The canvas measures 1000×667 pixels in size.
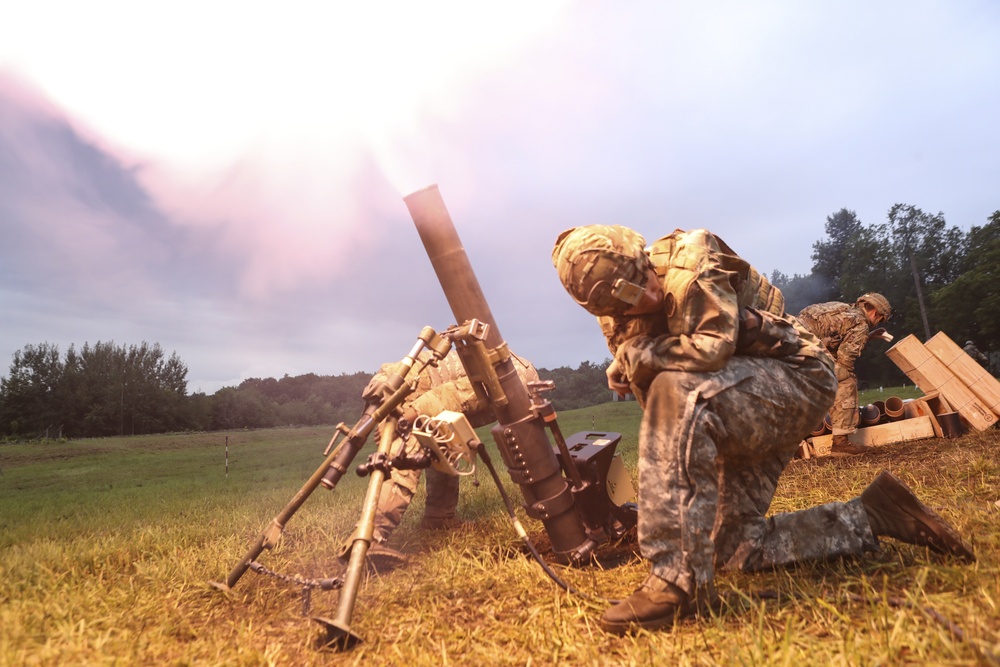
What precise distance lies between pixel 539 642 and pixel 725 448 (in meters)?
1.54

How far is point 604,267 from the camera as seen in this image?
136 inches

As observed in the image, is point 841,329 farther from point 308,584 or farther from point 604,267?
point 308,584

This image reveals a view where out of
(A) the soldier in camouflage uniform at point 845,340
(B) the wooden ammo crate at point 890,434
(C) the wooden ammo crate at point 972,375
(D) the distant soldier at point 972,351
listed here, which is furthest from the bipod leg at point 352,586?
(D) the distant soldier at point 972,351

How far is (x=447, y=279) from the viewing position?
4.53 metres

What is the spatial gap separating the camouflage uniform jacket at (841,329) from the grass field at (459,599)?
11.2ft

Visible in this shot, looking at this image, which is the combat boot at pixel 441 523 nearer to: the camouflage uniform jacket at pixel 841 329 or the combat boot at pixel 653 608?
the combat boot at pixel 653 608

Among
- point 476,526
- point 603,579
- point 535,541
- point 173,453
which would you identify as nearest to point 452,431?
point 603,579

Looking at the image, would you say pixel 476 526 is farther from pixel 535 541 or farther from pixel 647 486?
pixel 647 486

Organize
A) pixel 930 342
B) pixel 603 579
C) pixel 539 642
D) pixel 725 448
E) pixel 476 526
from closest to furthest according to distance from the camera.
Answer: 1. pixel 539 642
2. pixel 725 448
3. pixel 603 579
4. pixel 476 526
5. pixel 930 342

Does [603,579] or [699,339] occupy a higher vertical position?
[699,339]

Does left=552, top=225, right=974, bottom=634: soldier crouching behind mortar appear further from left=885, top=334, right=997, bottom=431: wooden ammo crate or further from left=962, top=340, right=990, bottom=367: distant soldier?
left=962, top=340, right=990, bottom=367: distant soldier

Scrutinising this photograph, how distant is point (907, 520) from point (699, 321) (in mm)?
1848

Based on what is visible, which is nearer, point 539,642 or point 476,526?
point 539,642

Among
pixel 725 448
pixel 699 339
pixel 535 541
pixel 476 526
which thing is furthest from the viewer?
pixel 476 526
